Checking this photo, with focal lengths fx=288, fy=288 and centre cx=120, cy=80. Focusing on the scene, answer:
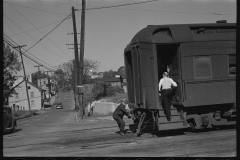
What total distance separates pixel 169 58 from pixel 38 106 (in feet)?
256

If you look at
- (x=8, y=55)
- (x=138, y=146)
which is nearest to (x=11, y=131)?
(x=138, y=146)

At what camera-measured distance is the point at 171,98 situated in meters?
9.95

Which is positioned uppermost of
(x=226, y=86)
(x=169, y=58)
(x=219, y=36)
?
(x=219, y=36)

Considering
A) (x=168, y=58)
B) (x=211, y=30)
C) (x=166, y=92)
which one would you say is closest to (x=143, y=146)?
(x=166, y=92)

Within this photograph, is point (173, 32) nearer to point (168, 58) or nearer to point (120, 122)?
point (168, 58)

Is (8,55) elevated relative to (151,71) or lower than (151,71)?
elevated

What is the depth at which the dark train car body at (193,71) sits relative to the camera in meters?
9.55

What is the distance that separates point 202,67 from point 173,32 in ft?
5.02

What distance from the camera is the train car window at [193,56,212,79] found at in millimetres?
9633

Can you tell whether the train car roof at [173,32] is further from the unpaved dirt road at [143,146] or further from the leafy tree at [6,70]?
the leafy tree at [6,70]

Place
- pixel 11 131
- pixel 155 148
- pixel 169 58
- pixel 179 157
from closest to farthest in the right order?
1. pixel 179 157
2. pixel 155 148
3. pixel 169 58
4. pixel 11 131

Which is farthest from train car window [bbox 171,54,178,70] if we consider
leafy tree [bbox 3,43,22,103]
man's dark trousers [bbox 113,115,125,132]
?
leafy tree [bbox 3,43,22,103]

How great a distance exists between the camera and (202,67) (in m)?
9.68

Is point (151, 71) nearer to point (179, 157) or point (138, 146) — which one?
point (138, 146)
